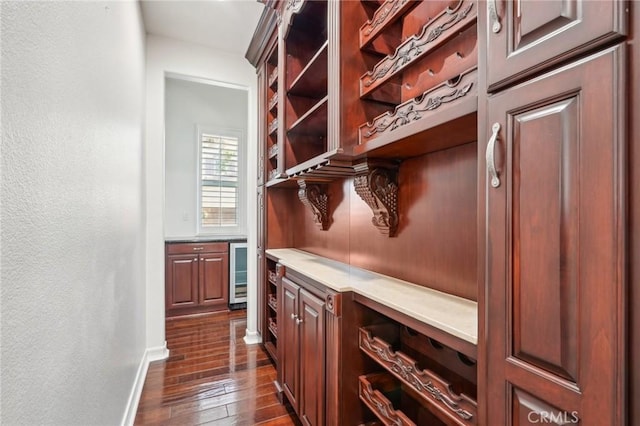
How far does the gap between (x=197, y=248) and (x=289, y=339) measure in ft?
7.94

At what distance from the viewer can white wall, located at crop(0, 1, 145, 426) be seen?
2.26 ft

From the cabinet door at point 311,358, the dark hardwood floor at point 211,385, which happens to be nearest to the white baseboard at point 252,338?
the dark hardwood floor at point 211,385

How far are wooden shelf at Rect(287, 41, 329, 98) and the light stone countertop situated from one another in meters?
1.25

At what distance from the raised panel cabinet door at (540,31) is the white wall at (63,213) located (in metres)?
1.08

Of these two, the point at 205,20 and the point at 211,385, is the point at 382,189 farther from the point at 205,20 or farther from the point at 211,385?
the point at 205,20

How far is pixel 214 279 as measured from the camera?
4.01 m

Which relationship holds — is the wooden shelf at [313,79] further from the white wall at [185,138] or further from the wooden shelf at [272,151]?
the white wall at [185,138]

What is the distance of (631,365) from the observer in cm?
48

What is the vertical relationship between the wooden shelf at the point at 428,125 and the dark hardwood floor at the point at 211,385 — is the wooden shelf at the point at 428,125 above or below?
above

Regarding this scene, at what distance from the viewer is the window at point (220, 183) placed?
14.5ft

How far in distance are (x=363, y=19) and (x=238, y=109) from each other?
3451mm

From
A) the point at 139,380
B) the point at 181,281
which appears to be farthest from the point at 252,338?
the point at 181,281

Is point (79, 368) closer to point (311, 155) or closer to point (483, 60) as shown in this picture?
point (483, 60)

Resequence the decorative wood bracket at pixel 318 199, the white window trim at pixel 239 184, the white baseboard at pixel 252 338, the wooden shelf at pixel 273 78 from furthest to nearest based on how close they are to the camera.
A: the white window trim at pixel 239 184
the white baseboard at pixel 252 338
the wooden shelf at pixel 273 78
the decorative wood bracket at pixel 318 199
